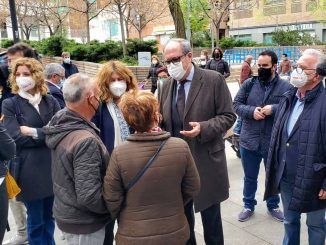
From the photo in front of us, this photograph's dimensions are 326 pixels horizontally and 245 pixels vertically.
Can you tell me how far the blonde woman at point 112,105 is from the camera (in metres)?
3.15

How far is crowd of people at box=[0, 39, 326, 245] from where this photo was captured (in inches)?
92.4

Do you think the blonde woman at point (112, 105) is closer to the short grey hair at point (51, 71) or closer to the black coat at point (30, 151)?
the black coat at point (30, 151)

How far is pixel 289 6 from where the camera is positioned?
43062 millimetres

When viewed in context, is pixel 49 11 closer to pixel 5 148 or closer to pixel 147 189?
pixel 5 148

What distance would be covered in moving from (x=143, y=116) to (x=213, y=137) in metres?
1.01

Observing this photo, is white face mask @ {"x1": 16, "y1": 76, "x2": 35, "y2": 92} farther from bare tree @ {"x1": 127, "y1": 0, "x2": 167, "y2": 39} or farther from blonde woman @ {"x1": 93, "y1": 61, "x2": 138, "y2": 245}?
bare tree @ {"x1": 127, "y1": 0, "x2": 167, "y2": 39}

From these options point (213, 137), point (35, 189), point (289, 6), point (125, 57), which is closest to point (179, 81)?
point (213, 137)

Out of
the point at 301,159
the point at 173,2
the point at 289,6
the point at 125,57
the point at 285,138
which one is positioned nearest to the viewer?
the point at 301,159

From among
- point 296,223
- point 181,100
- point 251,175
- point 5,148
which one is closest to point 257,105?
point 251,175

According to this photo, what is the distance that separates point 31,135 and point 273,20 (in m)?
45.2

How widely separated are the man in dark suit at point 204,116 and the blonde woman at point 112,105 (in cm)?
38

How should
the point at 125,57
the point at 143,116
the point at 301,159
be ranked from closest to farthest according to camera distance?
the point at 143,116 → the point at 301,159 → the point at 125,57

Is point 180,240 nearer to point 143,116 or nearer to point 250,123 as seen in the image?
point 143,116

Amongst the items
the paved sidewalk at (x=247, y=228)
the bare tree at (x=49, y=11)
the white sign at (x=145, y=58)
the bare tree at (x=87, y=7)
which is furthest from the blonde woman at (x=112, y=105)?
the bare tree at (x=49, y=11)
